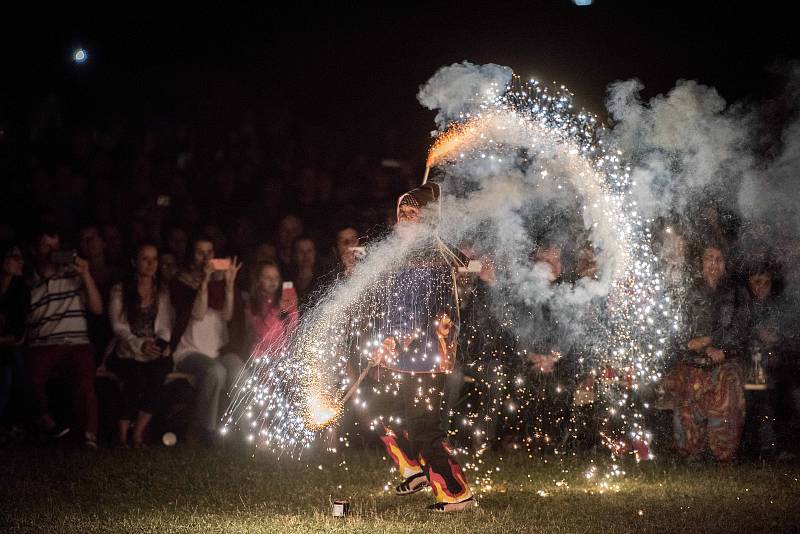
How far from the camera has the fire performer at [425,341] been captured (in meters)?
7.17

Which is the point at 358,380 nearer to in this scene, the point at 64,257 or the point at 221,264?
the point at 221,264

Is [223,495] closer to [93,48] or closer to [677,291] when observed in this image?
[677,291]

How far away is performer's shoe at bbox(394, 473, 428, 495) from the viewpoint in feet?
25.6

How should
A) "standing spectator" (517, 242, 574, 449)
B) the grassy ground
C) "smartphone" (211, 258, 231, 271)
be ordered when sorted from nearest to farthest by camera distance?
the grassy ground, "standing spectator" (517, 242, 574, 449), "smartphone" (211, 258, 231, 271)

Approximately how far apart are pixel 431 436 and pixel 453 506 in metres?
0.50

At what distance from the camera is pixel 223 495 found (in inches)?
316

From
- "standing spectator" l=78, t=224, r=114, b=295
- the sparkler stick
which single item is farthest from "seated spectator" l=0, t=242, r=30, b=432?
the sparkler stick

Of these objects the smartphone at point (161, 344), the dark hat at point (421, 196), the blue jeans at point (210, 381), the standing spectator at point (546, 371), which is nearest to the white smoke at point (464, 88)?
the dark hat at point (421, 196)

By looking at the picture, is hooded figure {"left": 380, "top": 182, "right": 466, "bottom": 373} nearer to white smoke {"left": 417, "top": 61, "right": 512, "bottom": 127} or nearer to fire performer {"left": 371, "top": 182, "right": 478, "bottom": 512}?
fire performer {"left": 371, "top": 182, "right": 478, "bottom": 512}

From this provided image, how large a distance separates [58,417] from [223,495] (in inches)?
162

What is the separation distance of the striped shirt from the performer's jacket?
16.8 ft

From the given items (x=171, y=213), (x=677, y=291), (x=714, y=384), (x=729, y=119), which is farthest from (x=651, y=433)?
(x=171, y=213)

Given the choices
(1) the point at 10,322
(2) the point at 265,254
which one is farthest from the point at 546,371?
(1) the point at 10,322

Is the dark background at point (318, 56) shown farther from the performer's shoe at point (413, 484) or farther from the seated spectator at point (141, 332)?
the performer's shoe at point (413, 484)
